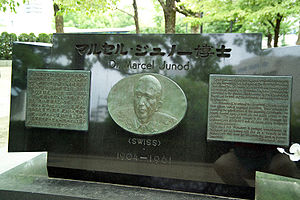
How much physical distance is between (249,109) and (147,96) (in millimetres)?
1193

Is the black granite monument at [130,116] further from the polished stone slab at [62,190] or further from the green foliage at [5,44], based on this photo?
the green foliage at [5,44]

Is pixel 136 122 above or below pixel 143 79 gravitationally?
below

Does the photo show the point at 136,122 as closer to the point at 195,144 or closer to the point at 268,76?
the point at 195,144

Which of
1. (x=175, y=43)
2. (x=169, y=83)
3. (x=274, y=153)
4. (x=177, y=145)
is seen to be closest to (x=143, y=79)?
(x=169, y=83)

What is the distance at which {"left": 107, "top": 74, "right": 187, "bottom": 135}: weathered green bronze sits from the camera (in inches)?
145

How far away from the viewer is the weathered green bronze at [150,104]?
370cm

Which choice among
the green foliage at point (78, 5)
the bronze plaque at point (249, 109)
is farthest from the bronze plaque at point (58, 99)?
the green foliage at point (78, 5)

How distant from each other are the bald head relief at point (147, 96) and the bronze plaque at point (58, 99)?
2.28 feet

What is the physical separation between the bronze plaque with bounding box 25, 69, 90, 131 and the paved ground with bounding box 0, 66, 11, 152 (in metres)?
2.04

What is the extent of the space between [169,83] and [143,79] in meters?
0.32

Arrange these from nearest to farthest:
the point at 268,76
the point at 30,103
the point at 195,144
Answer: the point at 268,76
the point at 195,144
the point at 30,103

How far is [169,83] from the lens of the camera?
12.2 ft

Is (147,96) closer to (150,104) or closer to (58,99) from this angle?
(150,104)

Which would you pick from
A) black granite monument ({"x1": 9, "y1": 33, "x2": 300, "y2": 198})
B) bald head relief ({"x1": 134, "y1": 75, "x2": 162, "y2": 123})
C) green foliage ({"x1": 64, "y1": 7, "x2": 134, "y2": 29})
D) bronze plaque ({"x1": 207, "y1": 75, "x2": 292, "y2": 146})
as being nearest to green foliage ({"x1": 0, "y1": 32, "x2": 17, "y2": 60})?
green foliage ({"x1": 64, "y1": 7, "x2": 134, "y2": 29})
